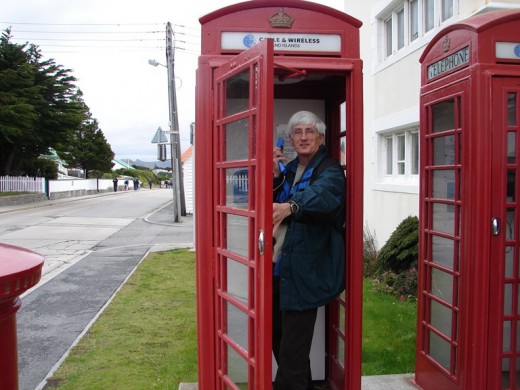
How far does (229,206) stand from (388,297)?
445cm

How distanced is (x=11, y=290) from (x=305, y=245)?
5.42ft

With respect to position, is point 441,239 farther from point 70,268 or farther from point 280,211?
point 70,268

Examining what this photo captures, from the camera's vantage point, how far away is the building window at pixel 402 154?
8.27m

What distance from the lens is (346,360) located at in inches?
128

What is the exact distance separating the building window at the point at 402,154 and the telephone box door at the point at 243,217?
5813 millimetres

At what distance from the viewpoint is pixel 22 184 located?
32.8 metres

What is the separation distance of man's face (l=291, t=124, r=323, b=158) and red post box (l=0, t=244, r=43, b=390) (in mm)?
1778

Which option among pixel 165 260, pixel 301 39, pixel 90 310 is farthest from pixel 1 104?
pixel 301 39

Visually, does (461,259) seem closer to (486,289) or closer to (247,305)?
(486,289)

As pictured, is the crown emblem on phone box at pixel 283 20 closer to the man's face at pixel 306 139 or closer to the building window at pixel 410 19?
the man's face at pixel 306 139

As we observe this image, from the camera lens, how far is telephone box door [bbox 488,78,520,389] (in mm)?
3137

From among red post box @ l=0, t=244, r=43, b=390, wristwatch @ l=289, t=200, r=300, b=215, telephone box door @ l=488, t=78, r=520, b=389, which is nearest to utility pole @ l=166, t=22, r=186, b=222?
telephone box door @ l=488, t=78, r=520, b=389

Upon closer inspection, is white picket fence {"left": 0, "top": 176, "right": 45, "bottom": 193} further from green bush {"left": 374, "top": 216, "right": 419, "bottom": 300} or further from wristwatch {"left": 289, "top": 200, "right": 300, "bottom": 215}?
wristwatch {"left": 289, "top": 200, "right": 300, "bottom": 215}

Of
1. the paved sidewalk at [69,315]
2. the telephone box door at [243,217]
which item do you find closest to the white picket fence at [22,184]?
the paved sidewalk at [69,315]
